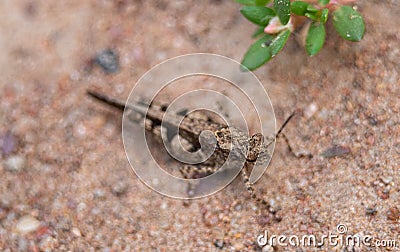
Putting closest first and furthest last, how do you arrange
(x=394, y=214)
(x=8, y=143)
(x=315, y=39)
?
(x=394, y=214)
(x=315, y=39)
(x=8, y=143)

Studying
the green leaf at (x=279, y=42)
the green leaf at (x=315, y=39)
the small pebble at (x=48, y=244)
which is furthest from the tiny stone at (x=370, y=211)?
the small pebble at (x=48, y=244)

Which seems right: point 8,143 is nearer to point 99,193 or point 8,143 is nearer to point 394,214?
point 99,193

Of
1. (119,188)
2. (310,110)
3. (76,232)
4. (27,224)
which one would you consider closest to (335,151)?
(310,110)

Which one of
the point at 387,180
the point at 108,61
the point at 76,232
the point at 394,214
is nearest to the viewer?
the point at 394,214

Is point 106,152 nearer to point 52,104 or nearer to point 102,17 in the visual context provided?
point 52,104

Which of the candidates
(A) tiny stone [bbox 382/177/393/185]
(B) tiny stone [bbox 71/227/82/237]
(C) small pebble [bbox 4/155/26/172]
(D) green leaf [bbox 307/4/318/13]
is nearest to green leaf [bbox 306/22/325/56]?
(D) green leaf [bbox 307/4/318/13]

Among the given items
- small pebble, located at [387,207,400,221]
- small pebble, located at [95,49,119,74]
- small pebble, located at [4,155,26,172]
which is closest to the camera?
small pebble, located at [387,207,400,221]

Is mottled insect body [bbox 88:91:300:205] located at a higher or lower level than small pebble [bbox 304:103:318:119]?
lower

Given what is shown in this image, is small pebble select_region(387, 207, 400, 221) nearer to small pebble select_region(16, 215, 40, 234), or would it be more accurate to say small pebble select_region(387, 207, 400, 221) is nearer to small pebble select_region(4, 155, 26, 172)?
small pebble select_region(16, 215, 40, 234)
